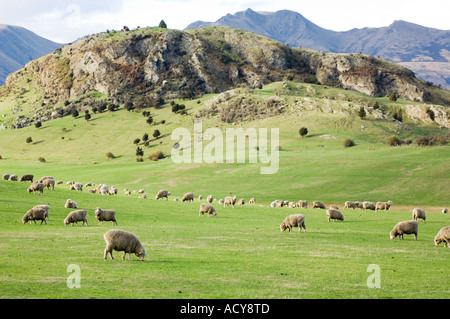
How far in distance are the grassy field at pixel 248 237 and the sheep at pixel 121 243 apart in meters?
0.63

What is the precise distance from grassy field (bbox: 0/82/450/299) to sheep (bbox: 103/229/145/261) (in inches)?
24.9

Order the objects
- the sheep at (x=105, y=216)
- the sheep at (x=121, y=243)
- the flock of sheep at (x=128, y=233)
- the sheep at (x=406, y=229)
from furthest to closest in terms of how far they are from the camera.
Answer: the sheep at (x=105, y=216) < the sheep at (x=406, y=229) < the flock of sheep at (x=128, y=233) < the sheep at (x=121, y=243)

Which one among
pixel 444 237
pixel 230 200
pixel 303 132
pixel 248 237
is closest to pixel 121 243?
pixel 248 237

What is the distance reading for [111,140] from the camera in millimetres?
149125

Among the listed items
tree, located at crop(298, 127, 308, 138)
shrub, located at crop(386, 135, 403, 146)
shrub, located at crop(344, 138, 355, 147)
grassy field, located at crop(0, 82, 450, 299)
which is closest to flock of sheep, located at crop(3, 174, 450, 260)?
grassy field, located at crop(0, 82, 450, 299)

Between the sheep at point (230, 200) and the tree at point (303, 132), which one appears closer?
the sheep at point (230, 200)

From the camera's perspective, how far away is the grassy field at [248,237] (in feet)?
51.8

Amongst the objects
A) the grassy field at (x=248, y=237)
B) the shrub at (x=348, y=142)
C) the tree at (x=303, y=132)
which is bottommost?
the grassy field at (x=248, y=237)

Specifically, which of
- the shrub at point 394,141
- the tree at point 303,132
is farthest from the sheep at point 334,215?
the tree at point 303,132

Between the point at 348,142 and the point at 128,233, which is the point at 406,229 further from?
the point at 348,142

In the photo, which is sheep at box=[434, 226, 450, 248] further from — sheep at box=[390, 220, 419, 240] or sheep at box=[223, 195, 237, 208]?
sheep at box=[223, 195, 237, 208]

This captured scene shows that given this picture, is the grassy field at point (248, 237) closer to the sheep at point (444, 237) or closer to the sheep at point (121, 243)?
the sheep at point (121, 243)

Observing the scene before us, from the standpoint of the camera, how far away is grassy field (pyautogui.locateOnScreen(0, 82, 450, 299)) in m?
15.8

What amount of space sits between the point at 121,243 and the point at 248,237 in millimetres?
10353
